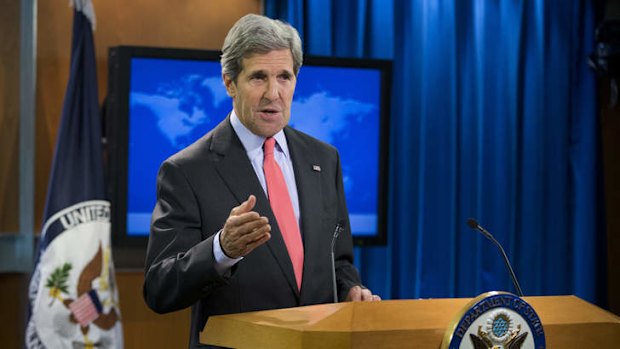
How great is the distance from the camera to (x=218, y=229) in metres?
2.27

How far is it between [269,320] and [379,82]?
2.87 meters

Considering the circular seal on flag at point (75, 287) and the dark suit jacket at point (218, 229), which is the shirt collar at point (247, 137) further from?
the circular seal on flag at point (75, 287)

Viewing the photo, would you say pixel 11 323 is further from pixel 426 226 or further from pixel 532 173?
pixel 532 173

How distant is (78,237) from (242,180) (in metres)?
1.81

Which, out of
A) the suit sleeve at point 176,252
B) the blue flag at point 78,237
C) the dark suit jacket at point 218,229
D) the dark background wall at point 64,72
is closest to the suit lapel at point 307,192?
the dark suit jacket at point 218,229

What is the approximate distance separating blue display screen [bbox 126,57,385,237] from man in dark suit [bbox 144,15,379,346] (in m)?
1.80

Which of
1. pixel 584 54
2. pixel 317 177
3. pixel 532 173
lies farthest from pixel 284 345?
pixel 584 54

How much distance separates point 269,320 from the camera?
179 centimetres

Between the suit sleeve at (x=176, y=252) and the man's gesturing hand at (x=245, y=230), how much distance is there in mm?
119

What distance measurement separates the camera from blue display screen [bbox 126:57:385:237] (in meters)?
4.17

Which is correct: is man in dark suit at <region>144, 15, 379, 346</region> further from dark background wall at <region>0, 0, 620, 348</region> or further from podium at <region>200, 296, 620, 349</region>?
dark background wall at <region>0, 0, 620, 348</region>

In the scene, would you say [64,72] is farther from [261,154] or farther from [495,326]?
[495,326]

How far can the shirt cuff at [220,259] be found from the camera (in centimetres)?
200

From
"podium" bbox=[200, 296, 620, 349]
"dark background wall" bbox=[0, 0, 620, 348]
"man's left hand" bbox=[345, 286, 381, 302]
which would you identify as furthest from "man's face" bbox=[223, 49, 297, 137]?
"dark background wall" bbox=[0, 0, 620, 348]
